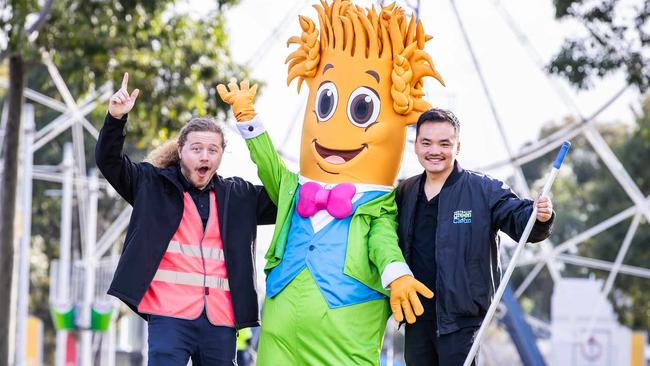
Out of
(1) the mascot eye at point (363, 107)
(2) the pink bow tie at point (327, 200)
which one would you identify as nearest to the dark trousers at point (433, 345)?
(2) the pink bow tie at point (327, 200)

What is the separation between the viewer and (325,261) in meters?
7.43

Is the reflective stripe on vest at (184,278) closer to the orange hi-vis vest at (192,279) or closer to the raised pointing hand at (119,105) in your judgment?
the orange hi-vis vest at (192,279)

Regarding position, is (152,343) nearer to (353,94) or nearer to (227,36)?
(353,94)

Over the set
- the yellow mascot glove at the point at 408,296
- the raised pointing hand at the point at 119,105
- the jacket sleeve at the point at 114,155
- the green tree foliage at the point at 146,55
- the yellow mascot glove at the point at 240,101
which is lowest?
the yellow mascot glove at the point at 408,296

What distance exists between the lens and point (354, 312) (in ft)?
24.2

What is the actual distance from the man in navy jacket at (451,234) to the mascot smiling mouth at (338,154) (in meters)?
0.44

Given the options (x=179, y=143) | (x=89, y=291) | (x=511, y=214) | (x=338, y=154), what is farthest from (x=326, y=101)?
(x=89, y=291)

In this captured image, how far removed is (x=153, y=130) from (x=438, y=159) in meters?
9.34

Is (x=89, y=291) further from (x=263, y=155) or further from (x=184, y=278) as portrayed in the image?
(x=184, y=278)

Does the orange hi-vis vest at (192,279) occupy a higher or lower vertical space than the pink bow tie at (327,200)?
lower

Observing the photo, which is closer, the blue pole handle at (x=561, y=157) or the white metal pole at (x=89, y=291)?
the blue pole handle at (x=561, y=157)

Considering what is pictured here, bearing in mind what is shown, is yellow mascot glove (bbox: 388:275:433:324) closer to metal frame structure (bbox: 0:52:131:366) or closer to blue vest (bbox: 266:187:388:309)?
blue vest (bbox: 266:187:388:309)

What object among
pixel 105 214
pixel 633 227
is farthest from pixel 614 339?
pixel 105 214

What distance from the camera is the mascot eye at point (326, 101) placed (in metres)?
7.84
